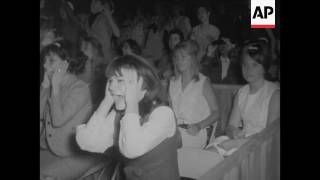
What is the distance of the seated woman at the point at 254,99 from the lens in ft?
8.58

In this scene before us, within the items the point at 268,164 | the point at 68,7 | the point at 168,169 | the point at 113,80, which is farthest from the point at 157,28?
the point at 268,164

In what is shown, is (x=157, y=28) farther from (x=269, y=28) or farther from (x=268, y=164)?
(x=268, y=164)

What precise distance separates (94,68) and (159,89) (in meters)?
0.46

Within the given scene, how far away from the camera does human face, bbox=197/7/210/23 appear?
8.93 ft

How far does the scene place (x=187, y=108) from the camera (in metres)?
2.79

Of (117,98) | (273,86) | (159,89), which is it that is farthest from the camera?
(117,98)

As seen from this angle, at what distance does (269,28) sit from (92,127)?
4.16ft

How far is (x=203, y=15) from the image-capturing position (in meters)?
2.73

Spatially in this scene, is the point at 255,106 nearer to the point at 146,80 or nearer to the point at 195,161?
the point at 195,161

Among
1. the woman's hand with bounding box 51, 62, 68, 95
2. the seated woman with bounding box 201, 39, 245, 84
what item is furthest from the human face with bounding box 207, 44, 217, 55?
the woman's hand with bounding box 51, 62, 68, 95

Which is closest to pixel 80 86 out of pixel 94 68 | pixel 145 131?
pixel 94 68

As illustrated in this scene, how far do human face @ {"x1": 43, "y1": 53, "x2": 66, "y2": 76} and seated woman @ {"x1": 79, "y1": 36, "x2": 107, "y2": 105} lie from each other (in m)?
0.16

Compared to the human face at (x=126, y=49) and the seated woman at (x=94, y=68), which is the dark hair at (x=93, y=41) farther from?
the human face at (x=126, y=49)

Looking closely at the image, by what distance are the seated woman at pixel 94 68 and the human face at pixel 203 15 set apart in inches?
26.9
